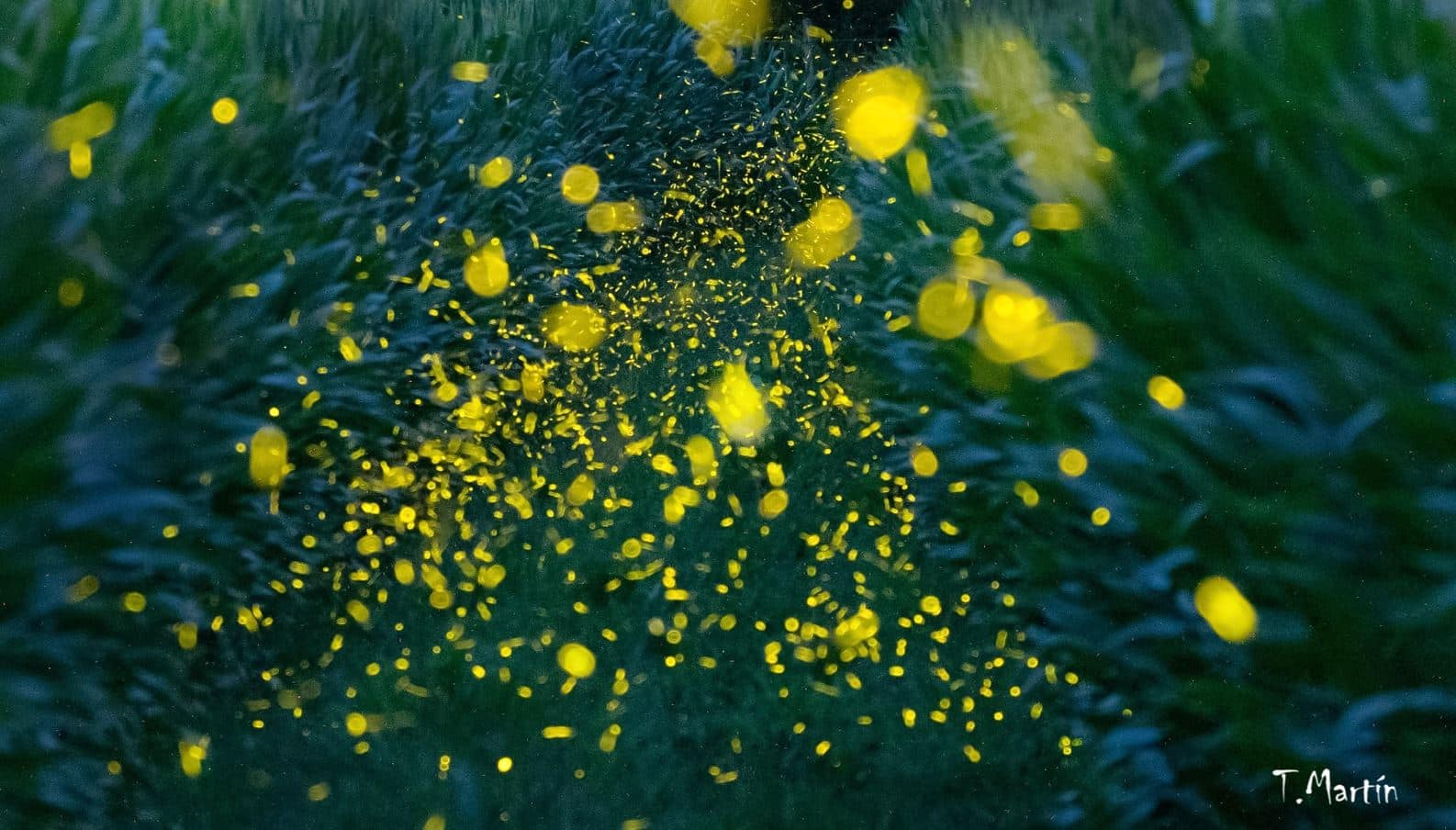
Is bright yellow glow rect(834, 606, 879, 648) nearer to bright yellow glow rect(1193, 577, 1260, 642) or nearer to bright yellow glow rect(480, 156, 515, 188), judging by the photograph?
bright yellow glow rect(1193, 577, 1260, 642)

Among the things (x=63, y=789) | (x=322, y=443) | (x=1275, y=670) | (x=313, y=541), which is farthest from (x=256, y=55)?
(x=1275, y=670)

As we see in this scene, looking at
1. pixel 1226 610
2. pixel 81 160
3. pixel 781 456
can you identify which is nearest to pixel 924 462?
pixel 781 456

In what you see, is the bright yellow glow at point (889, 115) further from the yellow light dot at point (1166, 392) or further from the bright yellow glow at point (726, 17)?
the bright yellow glow at point (726, 17)

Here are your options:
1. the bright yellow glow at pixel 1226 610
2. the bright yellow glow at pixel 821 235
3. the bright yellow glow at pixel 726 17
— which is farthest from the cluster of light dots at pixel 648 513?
the bright yellow glow at pixel 726 17

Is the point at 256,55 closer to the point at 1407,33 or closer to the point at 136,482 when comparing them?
the point at 136,482

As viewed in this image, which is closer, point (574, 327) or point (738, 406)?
point (738, 406)

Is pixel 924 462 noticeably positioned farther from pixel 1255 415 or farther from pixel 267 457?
pixel 267 457
